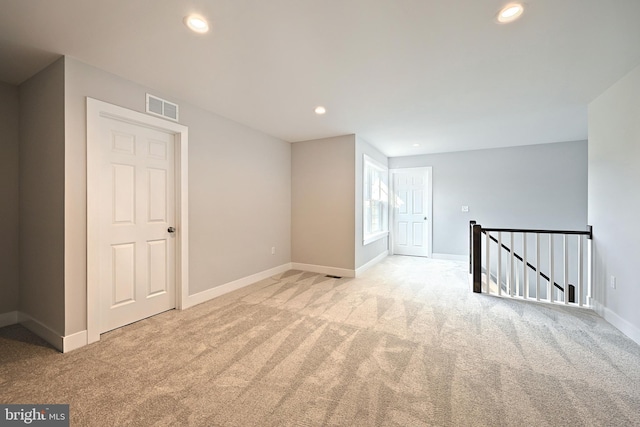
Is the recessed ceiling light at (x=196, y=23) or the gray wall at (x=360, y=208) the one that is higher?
the recessed ceiling light at (x=196, y=23)

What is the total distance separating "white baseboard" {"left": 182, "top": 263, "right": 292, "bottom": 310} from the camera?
3.25m

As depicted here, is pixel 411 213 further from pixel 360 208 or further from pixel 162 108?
pixel 162 108

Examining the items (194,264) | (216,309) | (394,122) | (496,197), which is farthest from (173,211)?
(496,197)

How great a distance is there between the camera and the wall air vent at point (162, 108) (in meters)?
2.82

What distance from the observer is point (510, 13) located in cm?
174

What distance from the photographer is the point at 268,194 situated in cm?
457

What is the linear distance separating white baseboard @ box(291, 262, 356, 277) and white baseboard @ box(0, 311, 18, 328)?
11.7ft

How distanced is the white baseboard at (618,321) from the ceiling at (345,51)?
2.38 metres

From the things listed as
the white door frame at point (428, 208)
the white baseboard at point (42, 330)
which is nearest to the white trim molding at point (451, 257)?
the white door frame at point (428, 208)

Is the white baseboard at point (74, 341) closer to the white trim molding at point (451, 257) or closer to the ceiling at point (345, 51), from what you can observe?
the ceiling at point (345, 51)

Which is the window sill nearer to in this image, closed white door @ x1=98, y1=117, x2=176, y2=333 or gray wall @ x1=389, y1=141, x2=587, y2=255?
gray wall @ x1=389, y1=141, x2=587, y2=255

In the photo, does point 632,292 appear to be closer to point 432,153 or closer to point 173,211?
point 432,153

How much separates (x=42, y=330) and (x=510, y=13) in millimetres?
4555

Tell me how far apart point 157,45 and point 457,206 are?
19.9ft
